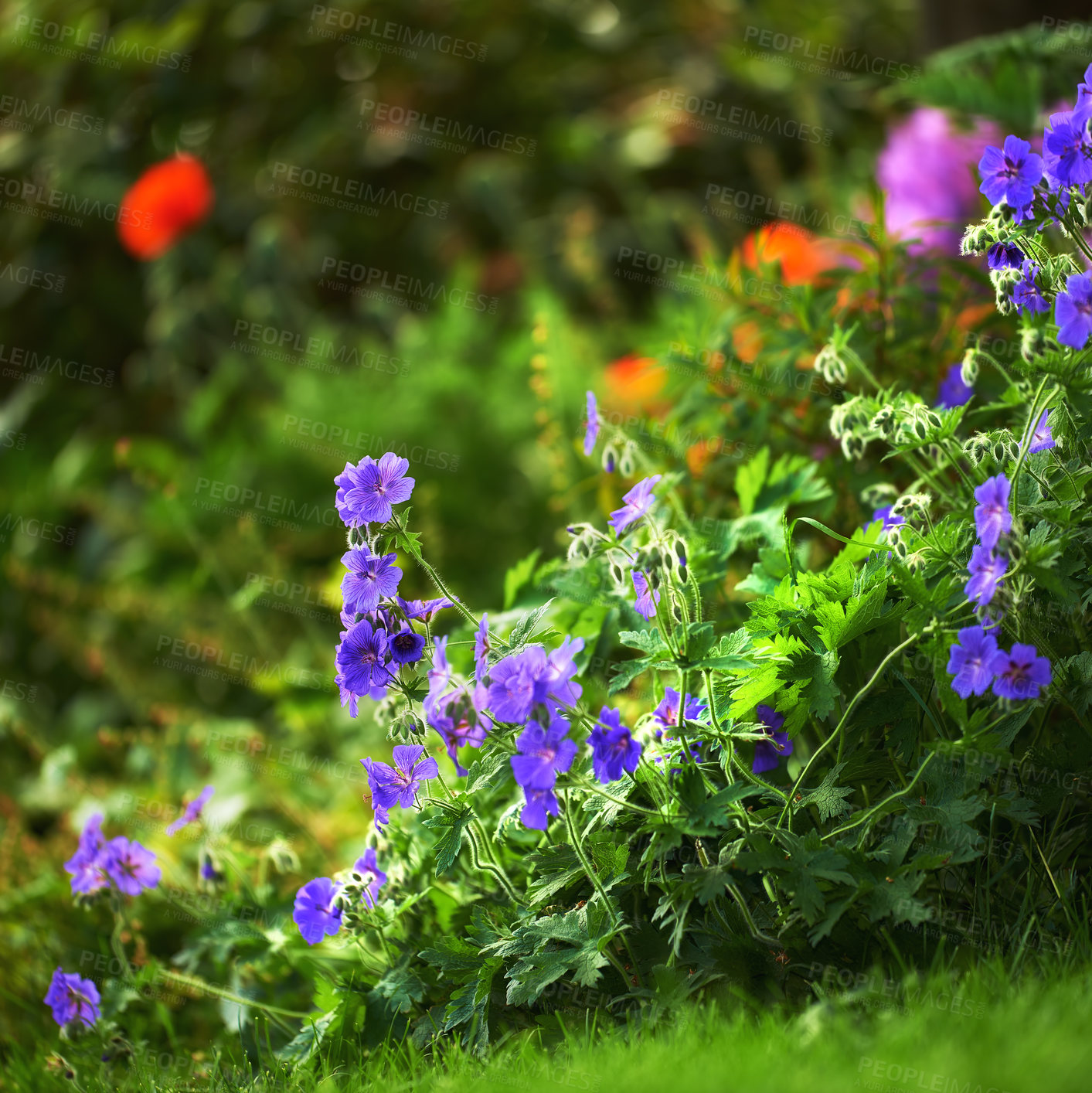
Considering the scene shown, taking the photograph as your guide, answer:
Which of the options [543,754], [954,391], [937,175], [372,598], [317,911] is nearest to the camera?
[543,754]

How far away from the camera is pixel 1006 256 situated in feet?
4.70

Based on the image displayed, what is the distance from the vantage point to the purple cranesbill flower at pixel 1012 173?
4.62 ft

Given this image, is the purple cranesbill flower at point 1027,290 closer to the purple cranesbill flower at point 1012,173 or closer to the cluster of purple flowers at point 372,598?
the purple cranesbill flower at point 1012,173

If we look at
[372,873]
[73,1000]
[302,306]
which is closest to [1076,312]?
[372,873]

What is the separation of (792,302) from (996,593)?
0.92 metres

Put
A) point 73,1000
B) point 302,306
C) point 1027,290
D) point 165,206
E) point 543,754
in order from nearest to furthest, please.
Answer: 1. point 543,754
2. point 1027,290
3. point 73,1000
4. point 165,206
5. point 302,306

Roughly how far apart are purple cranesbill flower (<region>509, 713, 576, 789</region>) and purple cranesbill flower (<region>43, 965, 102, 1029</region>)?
0.97 meters

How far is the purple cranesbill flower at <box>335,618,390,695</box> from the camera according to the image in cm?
137

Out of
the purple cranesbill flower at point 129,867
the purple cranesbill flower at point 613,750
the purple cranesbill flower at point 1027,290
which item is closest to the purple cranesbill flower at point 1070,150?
the purple cranesbill flower at point 1027,290

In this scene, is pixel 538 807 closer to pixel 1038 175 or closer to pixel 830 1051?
pixel 830 1051

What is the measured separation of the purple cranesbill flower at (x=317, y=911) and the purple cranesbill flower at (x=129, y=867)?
38 cm

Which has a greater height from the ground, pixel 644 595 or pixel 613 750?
pixel 644 595

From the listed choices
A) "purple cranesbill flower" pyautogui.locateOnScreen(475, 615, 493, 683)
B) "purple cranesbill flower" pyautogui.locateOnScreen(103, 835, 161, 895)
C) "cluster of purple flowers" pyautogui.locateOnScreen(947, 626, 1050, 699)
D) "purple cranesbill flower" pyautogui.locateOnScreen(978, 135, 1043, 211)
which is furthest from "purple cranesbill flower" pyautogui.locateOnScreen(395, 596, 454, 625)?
"purple cranesbill flower" pyautogui.locateOnScreen(978, 135, 1043, 211)

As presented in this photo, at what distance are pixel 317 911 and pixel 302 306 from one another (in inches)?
148
